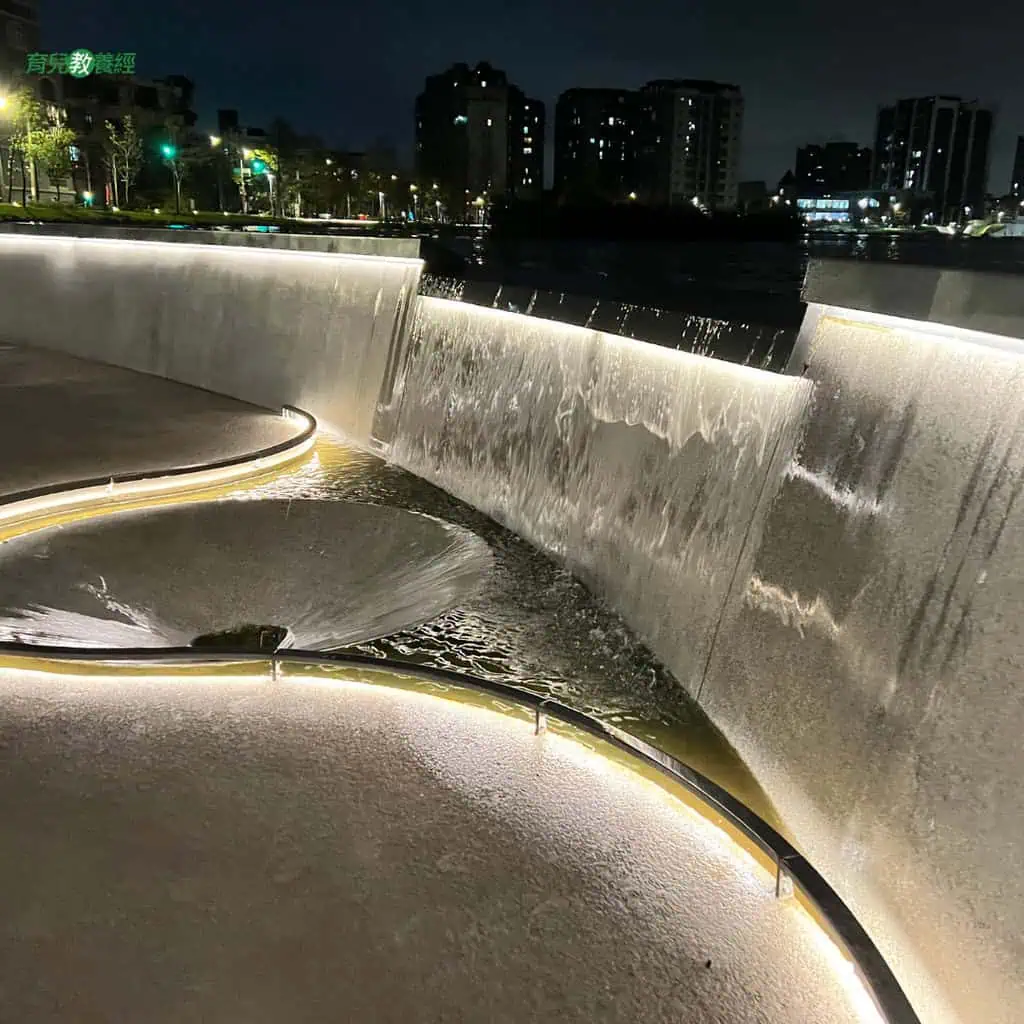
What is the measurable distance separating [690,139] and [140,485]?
94905 millimetres

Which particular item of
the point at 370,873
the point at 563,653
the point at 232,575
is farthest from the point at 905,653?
the point at 232,575

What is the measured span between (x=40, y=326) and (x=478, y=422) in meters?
11.2

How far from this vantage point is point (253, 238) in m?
14.0

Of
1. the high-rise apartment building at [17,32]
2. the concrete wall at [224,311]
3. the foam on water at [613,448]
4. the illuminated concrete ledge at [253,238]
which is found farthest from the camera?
the high-rise apartment building at [17,32]

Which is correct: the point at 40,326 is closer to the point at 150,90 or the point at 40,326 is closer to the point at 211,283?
the point at 211,283

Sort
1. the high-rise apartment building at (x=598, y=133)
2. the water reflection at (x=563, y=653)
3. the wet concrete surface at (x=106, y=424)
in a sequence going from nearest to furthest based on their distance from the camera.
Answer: the water reflection at (x=563, y=653) → the wet concrete surface at (x=106, y=424) → the high-rise apartment building at (x=598, y=133)

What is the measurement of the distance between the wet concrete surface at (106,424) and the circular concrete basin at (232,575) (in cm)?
128

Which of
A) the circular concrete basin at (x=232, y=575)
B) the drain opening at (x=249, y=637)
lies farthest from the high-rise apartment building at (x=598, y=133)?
the drain opening at (x=249, y=637)

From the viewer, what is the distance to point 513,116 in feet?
347

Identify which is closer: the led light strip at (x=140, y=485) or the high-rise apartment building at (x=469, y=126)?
the led light strip at (x=140, y=485)

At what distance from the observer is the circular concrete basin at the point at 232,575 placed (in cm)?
634

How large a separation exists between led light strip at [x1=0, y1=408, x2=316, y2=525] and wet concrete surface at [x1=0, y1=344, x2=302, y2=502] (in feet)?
0.69

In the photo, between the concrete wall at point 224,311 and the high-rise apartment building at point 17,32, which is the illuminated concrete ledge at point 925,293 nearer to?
the concrete wall at point 224,311

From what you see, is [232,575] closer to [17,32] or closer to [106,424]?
[106,424]
